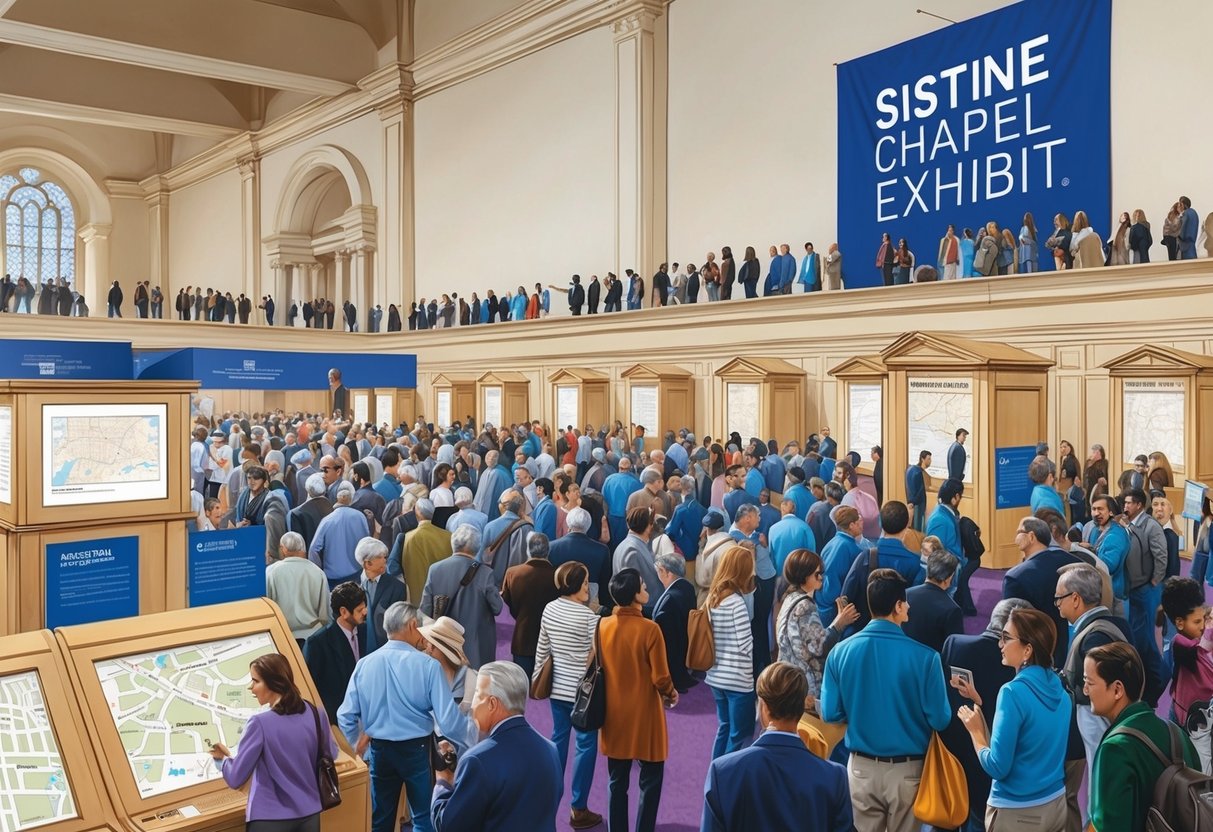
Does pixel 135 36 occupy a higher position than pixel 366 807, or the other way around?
pixel 135 36

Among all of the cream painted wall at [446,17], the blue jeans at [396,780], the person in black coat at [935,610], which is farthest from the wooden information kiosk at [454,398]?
the person in black coat at [935,610]

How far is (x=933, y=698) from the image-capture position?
11.9ft

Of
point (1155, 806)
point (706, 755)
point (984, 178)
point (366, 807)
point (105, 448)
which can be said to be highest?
point (984, 178)

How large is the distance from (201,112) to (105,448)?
113 ft

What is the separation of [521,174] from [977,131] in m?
12.4

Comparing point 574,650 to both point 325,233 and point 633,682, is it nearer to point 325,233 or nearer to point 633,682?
point 633,682

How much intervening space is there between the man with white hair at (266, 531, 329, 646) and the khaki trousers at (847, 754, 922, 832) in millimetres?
3198

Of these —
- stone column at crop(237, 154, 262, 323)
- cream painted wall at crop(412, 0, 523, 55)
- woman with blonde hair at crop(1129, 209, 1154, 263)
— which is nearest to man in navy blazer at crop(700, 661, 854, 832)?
woman with blonde hair at crop(1129, 209, 1154, 263)

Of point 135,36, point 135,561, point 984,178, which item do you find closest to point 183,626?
point 135,561

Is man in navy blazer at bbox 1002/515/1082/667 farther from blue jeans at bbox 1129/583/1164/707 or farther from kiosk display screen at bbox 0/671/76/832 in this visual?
kiosk display screen at bbox 0/671/76/832

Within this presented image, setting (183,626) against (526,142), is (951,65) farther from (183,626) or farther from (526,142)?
(183,626)

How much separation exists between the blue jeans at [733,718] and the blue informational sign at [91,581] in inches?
115

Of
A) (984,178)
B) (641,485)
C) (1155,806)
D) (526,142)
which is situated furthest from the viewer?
(526,142)

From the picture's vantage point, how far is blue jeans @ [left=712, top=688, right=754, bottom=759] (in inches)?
197
